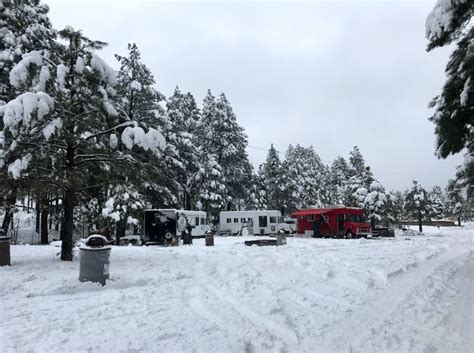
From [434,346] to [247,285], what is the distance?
A: 454 cm

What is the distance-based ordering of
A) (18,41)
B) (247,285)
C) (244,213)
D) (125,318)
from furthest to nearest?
(244,213)
(18,41)
(247,285)
(125,318)

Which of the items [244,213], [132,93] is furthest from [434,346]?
[244,213]

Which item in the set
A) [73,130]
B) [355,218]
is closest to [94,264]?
[73,130]

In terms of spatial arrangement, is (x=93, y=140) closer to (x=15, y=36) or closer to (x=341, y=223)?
(x=15, y=36)

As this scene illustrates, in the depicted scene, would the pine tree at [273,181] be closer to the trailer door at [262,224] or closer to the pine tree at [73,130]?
the trailer door at [262,224]

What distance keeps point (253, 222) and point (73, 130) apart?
27.6 meters

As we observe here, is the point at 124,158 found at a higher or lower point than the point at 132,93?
lower

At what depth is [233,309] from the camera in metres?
7.02

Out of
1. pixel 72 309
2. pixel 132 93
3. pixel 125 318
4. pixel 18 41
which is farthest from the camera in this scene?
pixel 132 93

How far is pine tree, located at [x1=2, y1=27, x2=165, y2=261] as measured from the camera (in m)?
10.9

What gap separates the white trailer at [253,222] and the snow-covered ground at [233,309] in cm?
2633

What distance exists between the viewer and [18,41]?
2025 cm

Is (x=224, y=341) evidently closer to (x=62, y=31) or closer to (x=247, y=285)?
(x=247, y=285)

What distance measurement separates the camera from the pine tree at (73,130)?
10898 millimetres
